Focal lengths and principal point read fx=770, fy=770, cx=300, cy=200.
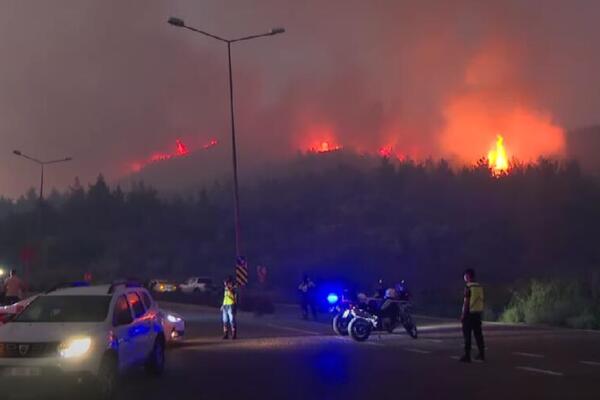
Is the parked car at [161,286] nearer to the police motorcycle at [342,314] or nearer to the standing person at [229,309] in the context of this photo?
the standing person at [229,309]

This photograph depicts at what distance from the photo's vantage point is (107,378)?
35.3ft

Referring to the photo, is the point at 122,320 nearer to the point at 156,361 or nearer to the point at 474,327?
the point at 156,361

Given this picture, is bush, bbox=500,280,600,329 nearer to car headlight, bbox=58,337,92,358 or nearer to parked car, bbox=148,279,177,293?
car headlight, bbox=58,337,92,358

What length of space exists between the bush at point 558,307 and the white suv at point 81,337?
52.7ft

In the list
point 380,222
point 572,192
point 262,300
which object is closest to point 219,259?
point 380,222

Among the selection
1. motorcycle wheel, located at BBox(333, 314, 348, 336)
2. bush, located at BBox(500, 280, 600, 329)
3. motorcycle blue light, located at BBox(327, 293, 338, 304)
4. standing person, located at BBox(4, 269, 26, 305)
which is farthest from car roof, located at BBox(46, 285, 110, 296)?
bush, located at BBox(500, 280, 600, 329)

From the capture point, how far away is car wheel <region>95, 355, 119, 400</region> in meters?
10.4

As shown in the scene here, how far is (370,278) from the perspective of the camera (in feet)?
268

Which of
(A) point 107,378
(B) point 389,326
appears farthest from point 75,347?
(B) point 389,326

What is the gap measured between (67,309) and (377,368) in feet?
18.8

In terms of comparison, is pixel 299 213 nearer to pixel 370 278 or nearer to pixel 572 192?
pixel 572 192

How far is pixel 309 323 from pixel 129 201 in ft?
515

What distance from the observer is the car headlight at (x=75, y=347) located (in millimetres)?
10297

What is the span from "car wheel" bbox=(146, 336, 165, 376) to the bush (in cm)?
1509
